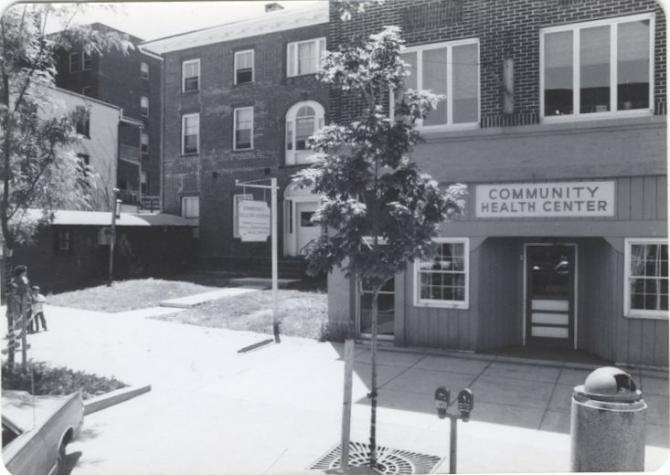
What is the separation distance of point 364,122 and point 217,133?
18353mm

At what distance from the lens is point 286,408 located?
7.57 metres

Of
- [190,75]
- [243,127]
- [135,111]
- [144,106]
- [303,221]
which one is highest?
[190,75]


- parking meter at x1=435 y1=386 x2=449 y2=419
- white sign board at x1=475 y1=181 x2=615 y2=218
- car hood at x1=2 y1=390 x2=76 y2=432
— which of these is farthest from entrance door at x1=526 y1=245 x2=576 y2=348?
car hood at x1=2 y1=390 x2=76 y2=432

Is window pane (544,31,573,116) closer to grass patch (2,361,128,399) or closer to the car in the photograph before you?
grass patch (2,361,128,399)

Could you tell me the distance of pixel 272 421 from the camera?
23.2ft

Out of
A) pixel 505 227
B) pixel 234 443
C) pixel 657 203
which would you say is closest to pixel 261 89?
pixel 505 227

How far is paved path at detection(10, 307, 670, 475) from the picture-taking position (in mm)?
6031

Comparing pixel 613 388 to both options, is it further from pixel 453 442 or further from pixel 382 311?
pixel 382 311

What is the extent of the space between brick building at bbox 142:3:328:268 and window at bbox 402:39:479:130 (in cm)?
1035

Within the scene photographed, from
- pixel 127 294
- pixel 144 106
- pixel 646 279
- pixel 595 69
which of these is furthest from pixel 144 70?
pixel 646 279

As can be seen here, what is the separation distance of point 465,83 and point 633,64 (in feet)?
9.41

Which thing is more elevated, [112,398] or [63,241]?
[63,241]

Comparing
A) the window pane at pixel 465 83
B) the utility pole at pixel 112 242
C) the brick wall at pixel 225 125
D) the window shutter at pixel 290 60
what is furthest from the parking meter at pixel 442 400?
the window shutter at pixel 290 60

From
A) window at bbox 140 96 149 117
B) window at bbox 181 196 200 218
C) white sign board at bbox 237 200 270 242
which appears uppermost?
window at bbox 140 96 149 117
